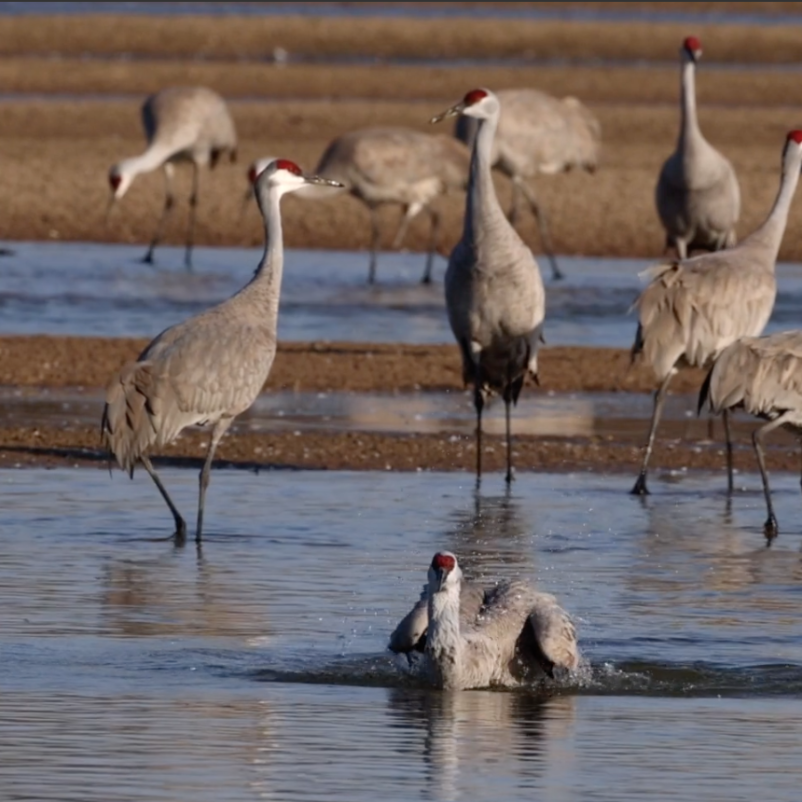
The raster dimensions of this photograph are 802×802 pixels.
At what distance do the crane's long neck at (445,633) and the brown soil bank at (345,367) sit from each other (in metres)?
7.73

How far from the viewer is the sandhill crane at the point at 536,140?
24219mm

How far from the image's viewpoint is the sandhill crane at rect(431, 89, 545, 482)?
13570 mm

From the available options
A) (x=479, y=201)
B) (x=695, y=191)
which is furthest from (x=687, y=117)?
(x=479, y=201)

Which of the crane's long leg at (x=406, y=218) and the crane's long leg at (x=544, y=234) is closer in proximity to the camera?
the crane's long leg at (x=544, y=234)

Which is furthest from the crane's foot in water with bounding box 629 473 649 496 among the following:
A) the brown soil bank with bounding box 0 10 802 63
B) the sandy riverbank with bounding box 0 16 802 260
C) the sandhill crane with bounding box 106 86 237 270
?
the brown soil bank with bounding box 0 10 802 63

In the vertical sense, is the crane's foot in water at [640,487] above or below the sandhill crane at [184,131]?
below

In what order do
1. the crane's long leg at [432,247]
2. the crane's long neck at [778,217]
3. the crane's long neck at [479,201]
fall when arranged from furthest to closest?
the crane's long leg at [432,247]
the crane's long neck at [778,217]
the crane's long neck at [479,201]

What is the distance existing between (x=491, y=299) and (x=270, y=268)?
5.86 feet

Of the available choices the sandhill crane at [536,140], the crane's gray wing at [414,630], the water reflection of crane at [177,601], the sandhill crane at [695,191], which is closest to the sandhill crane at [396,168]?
the sandhill crane at [536,140]

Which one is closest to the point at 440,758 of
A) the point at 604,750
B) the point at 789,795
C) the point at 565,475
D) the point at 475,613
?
the point at 604,750

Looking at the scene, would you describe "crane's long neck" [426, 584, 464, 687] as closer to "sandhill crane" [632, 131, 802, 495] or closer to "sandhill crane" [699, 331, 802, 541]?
"sandhill crane" [699, 331, 802, 541]

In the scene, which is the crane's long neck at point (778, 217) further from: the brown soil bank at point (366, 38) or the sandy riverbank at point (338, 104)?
the brown soil bank at point (366, 38)

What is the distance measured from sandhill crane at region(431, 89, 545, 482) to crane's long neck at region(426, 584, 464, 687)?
5347 millimetres

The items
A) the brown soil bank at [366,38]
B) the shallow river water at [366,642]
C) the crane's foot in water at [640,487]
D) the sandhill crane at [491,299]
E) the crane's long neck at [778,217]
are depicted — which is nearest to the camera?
the shallow river water at [366,642]
